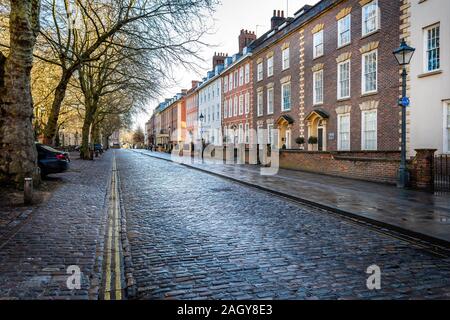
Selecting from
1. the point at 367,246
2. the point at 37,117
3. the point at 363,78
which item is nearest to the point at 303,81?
the point at 363,78

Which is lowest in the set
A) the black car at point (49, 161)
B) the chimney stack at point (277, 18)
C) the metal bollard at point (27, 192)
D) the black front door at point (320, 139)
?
the metal bollard at point (27, 192)

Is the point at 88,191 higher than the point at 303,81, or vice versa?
the point at 303,81

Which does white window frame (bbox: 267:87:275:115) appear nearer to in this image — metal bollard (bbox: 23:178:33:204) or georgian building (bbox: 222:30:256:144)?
georgian building (bbox: 222:30:256:144)

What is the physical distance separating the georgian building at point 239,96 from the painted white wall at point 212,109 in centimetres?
223

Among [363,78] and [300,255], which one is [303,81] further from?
[300,255]

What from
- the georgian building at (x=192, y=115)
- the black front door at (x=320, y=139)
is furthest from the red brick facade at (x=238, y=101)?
the georgian building at (x=192, y=115)

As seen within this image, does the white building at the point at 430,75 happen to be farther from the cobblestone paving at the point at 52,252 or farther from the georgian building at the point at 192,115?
the georgian building at the point at 192,115

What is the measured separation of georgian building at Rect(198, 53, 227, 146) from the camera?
50.7 m

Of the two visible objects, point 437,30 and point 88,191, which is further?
point 437,30

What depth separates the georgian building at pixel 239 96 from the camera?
126 ft

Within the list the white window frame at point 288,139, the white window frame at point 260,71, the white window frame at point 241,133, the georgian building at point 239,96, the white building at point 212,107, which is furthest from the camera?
the white building at point 212,107

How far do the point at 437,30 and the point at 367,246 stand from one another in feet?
47.7

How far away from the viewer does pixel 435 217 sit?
7.95 m

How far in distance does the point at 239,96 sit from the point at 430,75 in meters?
26.9
